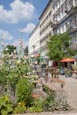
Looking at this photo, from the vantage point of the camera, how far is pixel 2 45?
1062 centimetres

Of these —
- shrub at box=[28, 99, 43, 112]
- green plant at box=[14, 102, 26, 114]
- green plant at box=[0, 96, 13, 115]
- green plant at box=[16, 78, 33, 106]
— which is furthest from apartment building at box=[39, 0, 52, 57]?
green plant at box=[0, 96, 13, 115]

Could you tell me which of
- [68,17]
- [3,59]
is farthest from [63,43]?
[3,59]

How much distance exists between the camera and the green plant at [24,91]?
9.19 m

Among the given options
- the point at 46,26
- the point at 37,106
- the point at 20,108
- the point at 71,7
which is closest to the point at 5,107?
the point at 20,108

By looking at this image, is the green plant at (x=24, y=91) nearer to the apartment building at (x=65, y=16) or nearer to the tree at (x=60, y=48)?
the tree at (x=60, y=48)

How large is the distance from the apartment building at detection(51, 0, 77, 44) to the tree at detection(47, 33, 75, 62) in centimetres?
288

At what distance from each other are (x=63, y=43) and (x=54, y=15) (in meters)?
23.7

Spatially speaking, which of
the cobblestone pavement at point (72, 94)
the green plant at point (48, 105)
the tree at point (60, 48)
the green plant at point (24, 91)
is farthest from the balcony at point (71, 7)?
the green plant at point (48, 105)

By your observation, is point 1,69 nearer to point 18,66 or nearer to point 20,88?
point 18,66

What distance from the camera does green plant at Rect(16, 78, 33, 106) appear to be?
9188mm

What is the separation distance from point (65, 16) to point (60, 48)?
11.1 metres

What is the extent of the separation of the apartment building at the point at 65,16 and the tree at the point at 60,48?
288cm

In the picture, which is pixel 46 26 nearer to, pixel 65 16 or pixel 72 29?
pixel 65 16

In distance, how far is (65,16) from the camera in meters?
55.6
